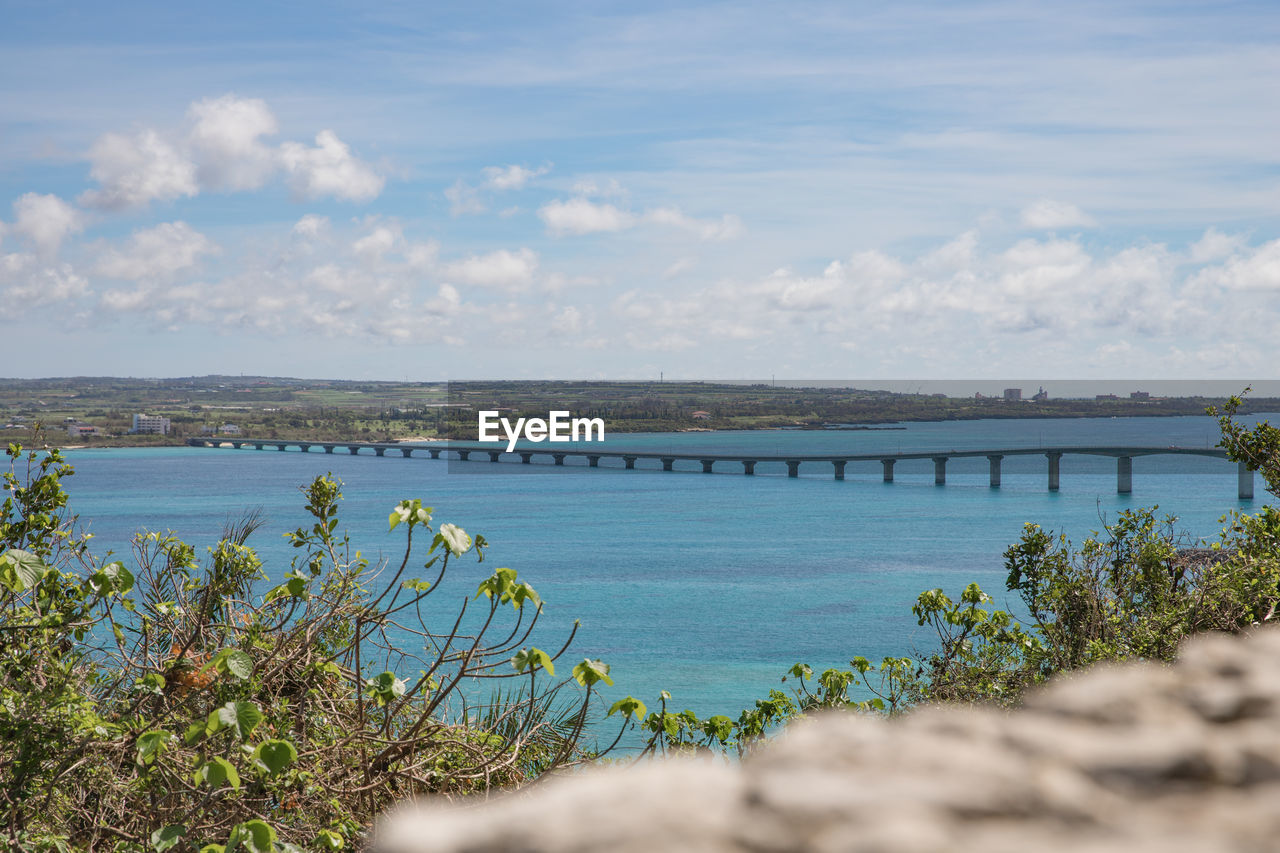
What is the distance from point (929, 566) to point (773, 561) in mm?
10271

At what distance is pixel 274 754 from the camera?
4.40 metres

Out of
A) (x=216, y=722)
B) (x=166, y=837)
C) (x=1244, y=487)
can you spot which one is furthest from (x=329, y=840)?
(x=1244, y=487)

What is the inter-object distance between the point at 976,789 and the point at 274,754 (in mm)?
4035

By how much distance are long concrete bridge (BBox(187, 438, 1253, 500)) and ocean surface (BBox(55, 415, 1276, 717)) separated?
2.36m

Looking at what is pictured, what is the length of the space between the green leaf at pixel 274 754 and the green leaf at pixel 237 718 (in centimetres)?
10

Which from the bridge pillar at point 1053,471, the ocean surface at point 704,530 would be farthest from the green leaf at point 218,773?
the bridge pillar at point 1053,471

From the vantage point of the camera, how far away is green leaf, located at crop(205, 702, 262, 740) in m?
4.25

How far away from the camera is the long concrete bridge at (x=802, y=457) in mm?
109938

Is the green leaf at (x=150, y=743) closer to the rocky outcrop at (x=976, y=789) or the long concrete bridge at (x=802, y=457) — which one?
the rocky outcrop at (x=976, y=789)

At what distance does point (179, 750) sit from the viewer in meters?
5.52

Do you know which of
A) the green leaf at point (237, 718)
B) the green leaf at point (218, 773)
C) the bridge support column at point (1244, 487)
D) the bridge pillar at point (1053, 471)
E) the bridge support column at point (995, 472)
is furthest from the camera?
the bridge support column at point (995, 472)

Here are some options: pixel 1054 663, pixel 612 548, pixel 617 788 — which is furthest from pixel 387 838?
pixel 612 548

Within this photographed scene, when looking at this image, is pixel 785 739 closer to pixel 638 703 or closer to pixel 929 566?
pixel 638 703

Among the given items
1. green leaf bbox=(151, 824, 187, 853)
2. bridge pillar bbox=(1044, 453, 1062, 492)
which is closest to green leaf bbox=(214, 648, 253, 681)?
green leaf bbox=(151, 824, 187, 853)
